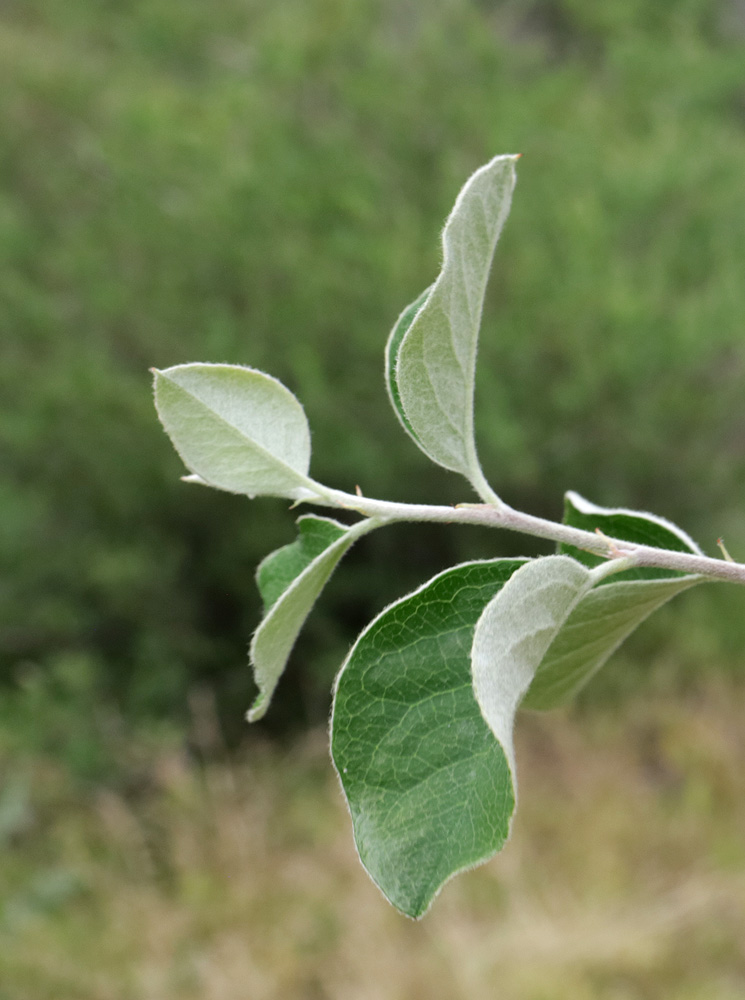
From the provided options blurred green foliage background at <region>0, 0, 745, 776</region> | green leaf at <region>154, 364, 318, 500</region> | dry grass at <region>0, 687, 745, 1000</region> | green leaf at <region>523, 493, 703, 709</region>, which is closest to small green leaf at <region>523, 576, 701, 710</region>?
green leaf at <region>523, 493, 703, 709</region>

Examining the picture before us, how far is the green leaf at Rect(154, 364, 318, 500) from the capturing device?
276 mm

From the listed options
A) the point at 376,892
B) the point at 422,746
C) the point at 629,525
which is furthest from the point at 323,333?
the point at 422,746

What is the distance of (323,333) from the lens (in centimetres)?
304

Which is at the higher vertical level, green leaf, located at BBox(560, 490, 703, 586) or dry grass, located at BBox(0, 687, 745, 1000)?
green leaf, located at BBox(560, 490, 703, 586)

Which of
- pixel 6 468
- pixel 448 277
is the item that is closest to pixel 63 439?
pixel 6 468

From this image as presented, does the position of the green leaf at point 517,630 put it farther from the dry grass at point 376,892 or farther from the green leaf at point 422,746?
the dry grass at point 376,892

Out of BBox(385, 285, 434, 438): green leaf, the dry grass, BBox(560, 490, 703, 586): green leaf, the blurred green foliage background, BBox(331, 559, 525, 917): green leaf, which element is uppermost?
BBox(385, 285, 434, 438): green leaf

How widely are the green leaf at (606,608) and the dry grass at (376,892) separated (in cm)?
199

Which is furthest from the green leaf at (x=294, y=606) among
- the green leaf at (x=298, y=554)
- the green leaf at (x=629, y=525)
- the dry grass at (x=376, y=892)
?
the dry grass at (x=376, y=892)

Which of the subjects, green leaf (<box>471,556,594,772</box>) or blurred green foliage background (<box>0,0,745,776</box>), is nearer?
green leaf (<box>471,556,594,772</box>)

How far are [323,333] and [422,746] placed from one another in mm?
2855

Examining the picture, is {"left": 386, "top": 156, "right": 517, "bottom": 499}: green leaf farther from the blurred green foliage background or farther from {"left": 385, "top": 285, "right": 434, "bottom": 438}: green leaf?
the blurred green foliage background

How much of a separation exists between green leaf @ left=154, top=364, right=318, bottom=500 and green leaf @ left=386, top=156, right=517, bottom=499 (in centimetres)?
4

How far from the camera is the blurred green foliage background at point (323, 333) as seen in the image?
2973mm
